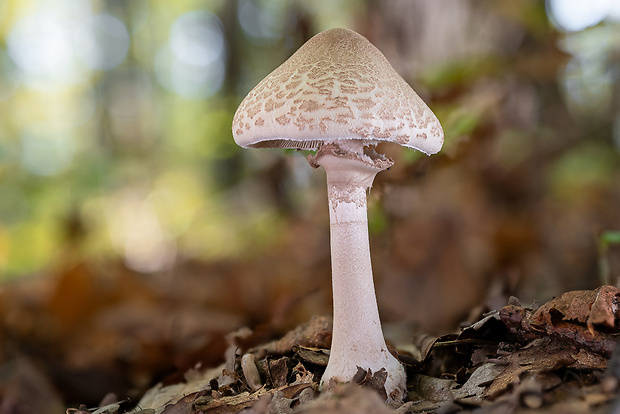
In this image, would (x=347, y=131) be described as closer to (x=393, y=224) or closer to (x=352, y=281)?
(x=352, y=281)

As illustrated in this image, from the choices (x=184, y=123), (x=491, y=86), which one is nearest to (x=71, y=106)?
(x=184, y=123)

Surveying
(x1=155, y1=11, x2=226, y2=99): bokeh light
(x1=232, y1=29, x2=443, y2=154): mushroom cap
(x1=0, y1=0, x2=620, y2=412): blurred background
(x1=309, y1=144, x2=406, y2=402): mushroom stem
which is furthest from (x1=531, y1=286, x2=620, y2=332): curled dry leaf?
(x1=155, y1=11, x2=226, y2=99): bokeh light

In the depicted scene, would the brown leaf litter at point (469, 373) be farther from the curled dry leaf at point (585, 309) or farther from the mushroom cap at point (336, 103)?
the mushroom cap at point (336, 103)

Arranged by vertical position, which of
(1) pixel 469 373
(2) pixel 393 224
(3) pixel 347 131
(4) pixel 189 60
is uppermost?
(4) pixel 189 60

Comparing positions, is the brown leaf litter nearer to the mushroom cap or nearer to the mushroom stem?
the mushroom stem

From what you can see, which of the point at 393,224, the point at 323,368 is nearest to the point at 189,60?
the point at 393,224

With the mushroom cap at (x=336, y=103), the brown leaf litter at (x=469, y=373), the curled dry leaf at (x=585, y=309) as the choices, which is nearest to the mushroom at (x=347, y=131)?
the mushroom cap at (x=336, y=103)
